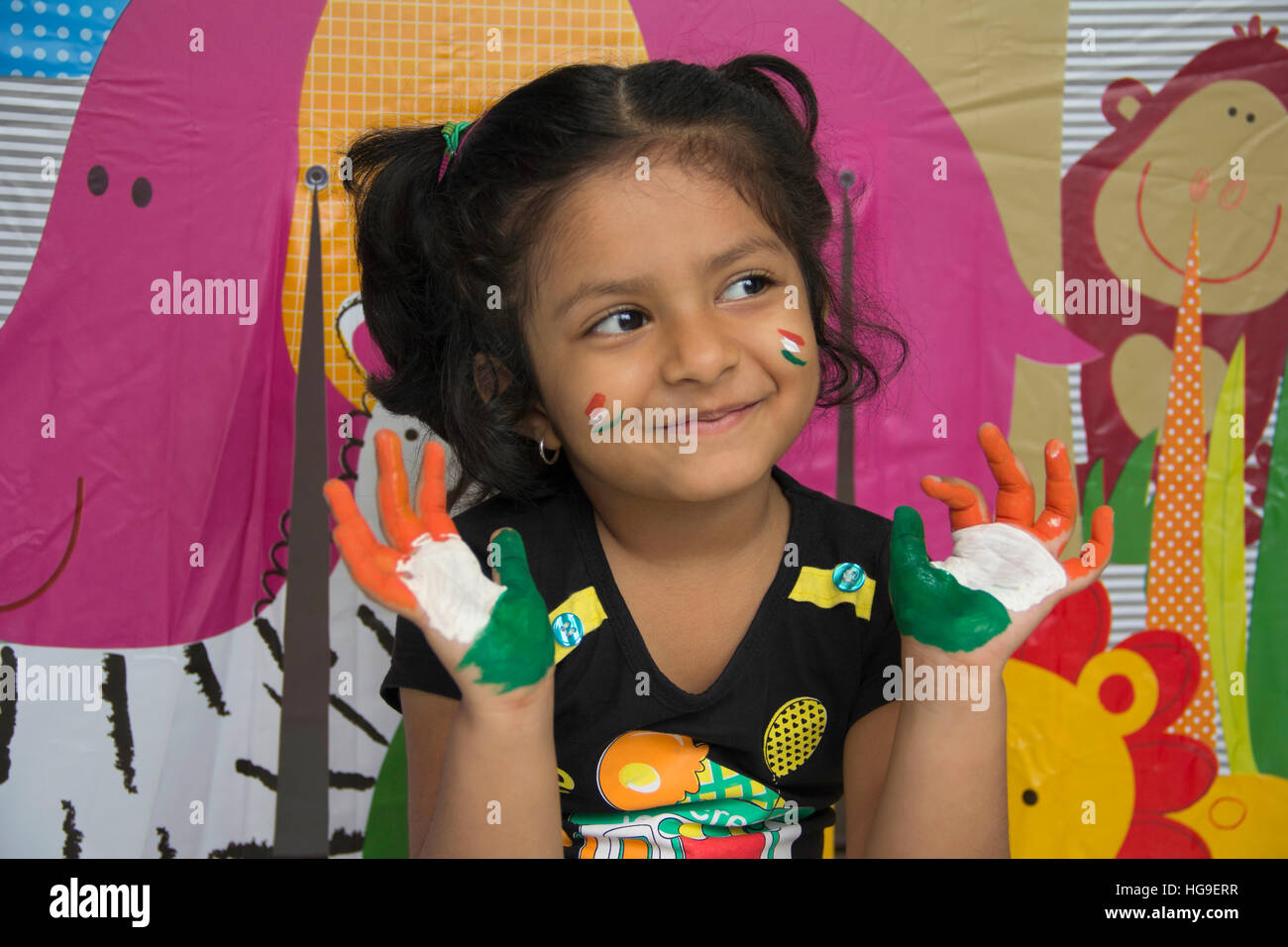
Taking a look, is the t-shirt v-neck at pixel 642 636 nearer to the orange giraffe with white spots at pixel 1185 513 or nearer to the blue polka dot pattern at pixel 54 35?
the orange giraffe with white spots at pixel 1185 513

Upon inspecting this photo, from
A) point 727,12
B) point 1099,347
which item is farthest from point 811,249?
point 1099,347

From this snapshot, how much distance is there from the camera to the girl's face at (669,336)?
94 cm

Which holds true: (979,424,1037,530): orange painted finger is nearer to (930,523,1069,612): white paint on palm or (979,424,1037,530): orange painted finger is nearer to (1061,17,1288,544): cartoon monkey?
(930,523,1069,612): white paint on palm

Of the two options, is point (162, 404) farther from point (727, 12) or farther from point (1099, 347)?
point (1099, 347)

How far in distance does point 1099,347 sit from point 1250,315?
0.23 m

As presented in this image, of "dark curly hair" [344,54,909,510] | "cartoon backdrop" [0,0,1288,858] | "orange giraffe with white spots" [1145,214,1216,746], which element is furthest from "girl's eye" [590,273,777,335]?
"orange giraffe with white spots" [1145,214,1216,746]

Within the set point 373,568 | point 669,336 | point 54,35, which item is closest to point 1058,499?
point 669,336

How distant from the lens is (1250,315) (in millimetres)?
1544

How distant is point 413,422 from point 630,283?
0.64 metres

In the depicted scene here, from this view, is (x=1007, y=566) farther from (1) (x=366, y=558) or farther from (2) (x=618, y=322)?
(1) (x=366, y=558)

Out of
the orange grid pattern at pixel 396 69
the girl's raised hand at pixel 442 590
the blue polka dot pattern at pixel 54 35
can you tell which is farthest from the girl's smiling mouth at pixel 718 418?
the blue polka dot pattern at pixel 54 35

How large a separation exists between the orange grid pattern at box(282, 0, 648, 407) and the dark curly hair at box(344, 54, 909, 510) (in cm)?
20

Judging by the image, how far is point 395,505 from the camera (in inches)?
33.8

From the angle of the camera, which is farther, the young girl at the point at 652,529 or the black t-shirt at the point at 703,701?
the black t-shirt at the point at 703,701
